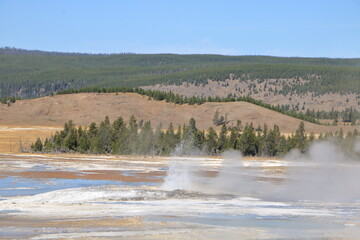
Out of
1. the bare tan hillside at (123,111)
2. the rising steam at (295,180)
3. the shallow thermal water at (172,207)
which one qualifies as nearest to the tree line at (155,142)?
the rising steam at (295,180)

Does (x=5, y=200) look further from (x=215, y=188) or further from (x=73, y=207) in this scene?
(x=215, y=188)

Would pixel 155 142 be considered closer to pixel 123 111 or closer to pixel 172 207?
pixel 172 207

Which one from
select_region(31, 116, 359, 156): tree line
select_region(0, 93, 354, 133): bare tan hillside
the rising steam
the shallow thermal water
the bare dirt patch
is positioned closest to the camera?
the shallow thermal water

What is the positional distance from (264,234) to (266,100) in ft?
575

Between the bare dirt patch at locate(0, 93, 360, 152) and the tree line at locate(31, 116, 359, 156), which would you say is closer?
the tree line at locate(31, 116, 359, 156)

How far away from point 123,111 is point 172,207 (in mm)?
87988

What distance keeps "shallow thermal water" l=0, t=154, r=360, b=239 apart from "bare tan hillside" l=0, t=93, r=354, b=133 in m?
67.4

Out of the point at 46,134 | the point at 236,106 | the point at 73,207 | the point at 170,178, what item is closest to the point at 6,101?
the point at 46,134

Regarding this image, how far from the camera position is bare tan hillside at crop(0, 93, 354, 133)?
360ft

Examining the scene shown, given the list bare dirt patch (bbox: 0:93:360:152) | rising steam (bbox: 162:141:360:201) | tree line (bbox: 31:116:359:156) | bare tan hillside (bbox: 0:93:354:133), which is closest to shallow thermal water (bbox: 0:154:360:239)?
rising steam (bbox: 162:141:360:201)

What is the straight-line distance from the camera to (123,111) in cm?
11294

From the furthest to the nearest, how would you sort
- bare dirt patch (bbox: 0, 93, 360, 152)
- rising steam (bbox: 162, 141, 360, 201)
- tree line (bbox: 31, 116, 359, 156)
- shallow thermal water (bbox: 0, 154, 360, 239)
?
bare dirt patch (bbox: 0, 93, 360, 152), tree line (bbox: 31, 116, 359, 156), rising steam (bbox: 162, 141, 360, 201), shallow thermal water (bbox: 0, 154, 360, 239)

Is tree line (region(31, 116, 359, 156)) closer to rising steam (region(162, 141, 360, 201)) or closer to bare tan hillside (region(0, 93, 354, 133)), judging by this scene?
rising steam (region(162, 141, 360, 201))

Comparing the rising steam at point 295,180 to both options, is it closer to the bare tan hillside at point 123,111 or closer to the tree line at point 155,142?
the tree line at point 155,142
